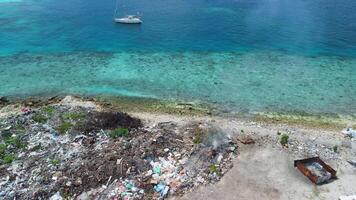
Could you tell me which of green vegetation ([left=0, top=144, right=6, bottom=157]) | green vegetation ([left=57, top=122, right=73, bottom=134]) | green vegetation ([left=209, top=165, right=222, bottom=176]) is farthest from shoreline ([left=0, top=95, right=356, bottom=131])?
green vegetation ([left=0, top=144, right=6, bottom=157])

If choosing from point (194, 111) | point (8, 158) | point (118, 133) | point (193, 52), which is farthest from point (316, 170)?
point (193, 52)

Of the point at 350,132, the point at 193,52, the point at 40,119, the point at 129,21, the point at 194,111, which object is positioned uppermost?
the point at 129,21

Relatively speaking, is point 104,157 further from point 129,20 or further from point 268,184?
point 129,20

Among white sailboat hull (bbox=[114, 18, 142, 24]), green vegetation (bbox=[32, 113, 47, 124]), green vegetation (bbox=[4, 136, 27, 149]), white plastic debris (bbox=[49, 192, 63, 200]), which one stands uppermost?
white sailboat hull (bbox=[114, 18, 142, 24])

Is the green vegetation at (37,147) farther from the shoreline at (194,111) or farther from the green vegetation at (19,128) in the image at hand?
the shoreline at (194,111)

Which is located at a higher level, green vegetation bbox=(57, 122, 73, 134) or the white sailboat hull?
the white sailboat hull

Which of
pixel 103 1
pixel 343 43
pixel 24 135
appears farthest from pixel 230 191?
pixel 103 1

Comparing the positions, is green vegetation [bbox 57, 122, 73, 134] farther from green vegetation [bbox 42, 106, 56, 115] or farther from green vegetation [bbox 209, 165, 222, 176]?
green vegetation [bbox 209, 165, 222, 176]
